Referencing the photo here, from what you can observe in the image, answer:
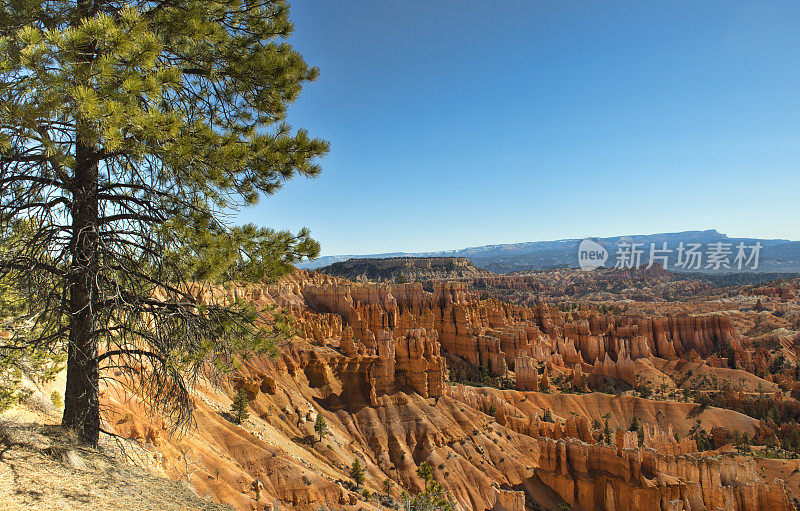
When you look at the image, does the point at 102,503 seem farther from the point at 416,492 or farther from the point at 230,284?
the point at 416,492

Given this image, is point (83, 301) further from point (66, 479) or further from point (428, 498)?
point (428, 498)

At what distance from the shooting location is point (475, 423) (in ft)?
131

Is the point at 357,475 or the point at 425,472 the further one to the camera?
the point at 425,472

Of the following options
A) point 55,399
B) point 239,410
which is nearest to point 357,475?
point 239,410

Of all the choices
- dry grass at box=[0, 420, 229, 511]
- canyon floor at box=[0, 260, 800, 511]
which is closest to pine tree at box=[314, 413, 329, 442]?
canyon floor at box=[0, 260, 800, 511]

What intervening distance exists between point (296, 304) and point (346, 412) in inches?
1448

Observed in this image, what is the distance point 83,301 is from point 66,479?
9.46 ft

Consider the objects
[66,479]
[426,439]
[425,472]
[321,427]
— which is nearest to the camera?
[66,479]

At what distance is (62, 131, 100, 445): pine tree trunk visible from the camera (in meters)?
6.94

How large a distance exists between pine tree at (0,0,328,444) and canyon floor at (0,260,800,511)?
96 cm

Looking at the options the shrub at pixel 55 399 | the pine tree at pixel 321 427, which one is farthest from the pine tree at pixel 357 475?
the shrub at pixel 55 399

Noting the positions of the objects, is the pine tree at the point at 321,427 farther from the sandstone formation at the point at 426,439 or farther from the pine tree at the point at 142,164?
the pine tree at the point at 142,164

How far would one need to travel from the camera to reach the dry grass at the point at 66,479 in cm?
620

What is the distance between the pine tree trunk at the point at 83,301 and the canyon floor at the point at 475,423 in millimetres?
760
